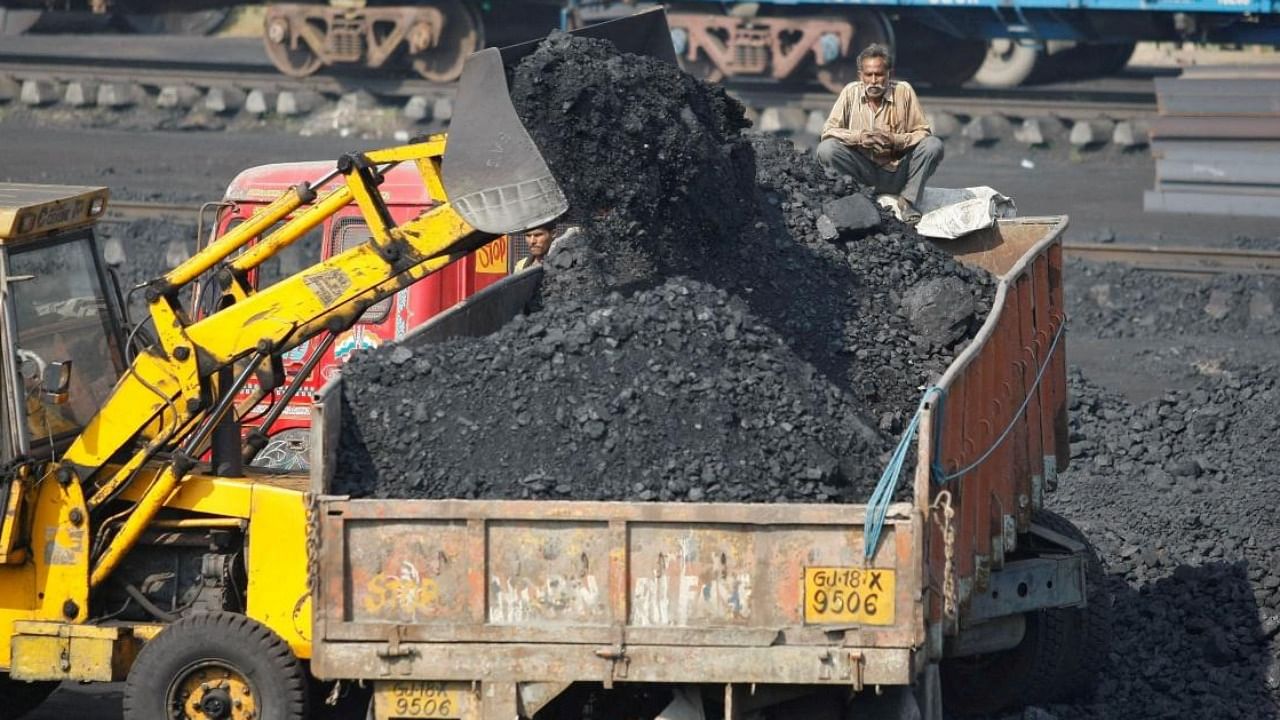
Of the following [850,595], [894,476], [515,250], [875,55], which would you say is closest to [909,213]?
[875,55]

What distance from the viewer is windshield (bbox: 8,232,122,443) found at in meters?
7.11

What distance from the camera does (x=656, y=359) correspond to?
660 cm

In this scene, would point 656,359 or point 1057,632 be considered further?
point 1057,632

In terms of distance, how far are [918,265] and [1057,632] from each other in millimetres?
1896

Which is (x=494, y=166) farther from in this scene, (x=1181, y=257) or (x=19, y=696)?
(x=1181, y=257)

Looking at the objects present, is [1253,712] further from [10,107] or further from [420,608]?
[10,107]

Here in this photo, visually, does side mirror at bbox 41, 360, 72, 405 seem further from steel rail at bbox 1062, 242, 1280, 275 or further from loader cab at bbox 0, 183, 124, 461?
steel rail at bbox 1062, 242, 1280, 275

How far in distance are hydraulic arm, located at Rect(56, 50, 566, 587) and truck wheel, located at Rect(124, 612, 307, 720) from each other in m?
0.58

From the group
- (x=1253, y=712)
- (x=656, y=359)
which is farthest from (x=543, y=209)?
(x=1253, y=712)

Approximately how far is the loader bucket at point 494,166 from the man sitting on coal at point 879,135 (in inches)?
146

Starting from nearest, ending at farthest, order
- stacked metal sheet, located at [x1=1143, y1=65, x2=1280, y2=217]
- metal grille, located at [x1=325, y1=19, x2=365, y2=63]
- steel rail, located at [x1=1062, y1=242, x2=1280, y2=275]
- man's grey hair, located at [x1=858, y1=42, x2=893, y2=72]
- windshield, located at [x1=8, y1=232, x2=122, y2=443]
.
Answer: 1. windshield, located at [x1=8, y1=232, x2=122, y2=443]
2. man's grey hair, located at [x1=858, y1=42, x2=893, y2=72]
3. steel rail, located at [x1=1062, y1=242, x2=1280, y2=275]
4. stacked metal sheet, located at [x1=1143, y1=65, x2=1280, y2=217]
5. metal grille, located at [x1=325, y1=19, x2=365, y2=63]

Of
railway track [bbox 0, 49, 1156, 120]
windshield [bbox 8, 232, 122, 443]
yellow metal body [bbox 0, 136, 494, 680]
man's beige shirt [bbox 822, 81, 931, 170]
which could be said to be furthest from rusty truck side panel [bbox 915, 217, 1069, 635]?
railway track [bbox 0, 49, 1156, 120]

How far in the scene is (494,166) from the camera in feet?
22.7

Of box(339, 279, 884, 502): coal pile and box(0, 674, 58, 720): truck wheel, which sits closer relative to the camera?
box(339, 279, 884, 502): coal pile
